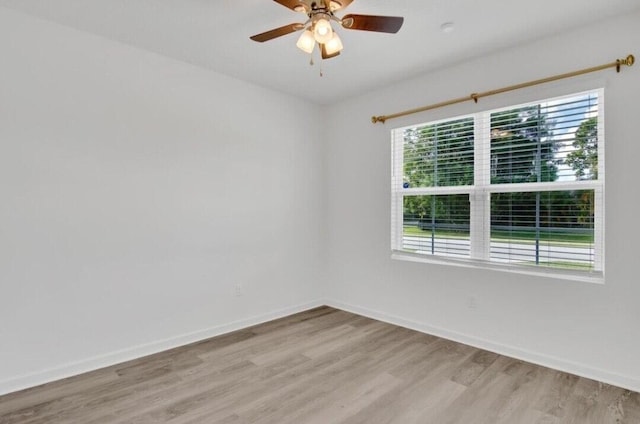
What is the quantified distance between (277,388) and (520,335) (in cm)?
200

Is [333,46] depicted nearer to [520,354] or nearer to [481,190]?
[481,190]

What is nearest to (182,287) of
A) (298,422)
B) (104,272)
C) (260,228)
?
(104,272)

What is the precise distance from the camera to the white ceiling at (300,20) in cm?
229

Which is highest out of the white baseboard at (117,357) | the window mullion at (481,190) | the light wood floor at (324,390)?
the window mullion at (481,190)

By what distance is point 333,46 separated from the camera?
7.19 feet

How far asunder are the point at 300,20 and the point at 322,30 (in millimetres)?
659

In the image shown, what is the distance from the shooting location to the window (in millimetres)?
2611

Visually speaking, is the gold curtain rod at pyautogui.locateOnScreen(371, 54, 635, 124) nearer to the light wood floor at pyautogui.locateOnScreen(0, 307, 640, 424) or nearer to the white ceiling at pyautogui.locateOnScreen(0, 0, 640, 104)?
the white ceiling at pyautogui.locateOnScreen(0, 0, 640, 104)

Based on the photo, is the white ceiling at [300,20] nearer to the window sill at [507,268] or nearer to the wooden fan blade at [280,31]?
the wooden fan blade at [280,31]

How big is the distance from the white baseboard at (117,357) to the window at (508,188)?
1.85 metres

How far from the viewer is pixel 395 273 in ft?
12.3

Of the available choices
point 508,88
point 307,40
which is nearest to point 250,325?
point 307,40

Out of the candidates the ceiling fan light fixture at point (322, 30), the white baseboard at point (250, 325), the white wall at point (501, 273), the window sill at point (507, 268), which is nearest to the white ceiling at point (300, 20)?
the white wall at point (501, 273)

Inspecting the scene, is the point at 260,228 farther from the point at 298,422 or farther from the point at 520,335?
the point at 520,335
